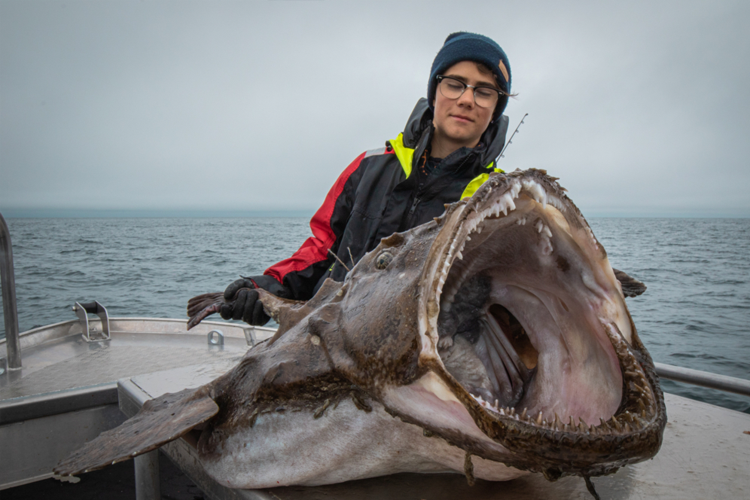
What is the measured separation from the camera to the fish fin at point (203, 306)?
8.52 ft

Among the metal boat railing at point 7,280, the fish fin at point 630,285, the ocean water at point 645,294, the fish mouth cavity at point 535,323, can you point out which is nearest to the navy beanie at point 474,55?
the fish fin at point 630,285

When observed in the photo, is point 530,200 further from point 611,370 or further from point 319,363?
point 319,363

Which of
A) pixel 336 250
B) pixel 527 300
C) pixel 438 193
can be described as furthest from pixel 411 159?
pixel 527 300

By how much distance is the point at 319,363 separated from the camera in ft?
Result: 4.66

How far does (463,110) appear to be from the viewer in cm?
303

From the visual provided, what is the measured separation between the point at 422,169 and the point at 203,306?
178 centimetres

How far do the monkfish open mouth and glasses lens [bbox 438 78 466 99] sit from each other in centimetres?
177

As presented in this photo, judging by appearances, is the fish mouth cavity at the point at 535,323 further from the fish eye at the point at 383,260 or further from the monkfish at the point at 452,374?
the fish eye at the point at 383,260

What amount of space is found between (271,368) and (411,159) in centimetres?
209

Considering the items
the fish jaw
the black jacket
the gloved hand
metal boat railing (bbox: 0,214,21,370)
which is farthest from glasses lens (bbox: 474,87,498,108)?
metal boat railing (bbox: 0,214,21,370)

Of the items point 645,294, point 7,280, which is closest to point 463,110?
point 7,280

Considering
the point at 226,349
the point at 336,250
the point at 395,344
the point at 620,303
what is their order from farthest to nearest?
the point at 226,349, the point at 336,250, the point at 620,303, the point at 395,344

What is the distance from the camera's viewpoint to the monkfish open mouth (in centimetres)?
98

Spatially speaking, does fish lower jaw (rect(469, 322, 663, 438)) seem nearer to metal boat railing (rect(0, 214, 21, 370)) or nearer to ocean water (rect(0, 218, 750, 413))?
metal boat railing (rect(0, 214, 21, 370))
